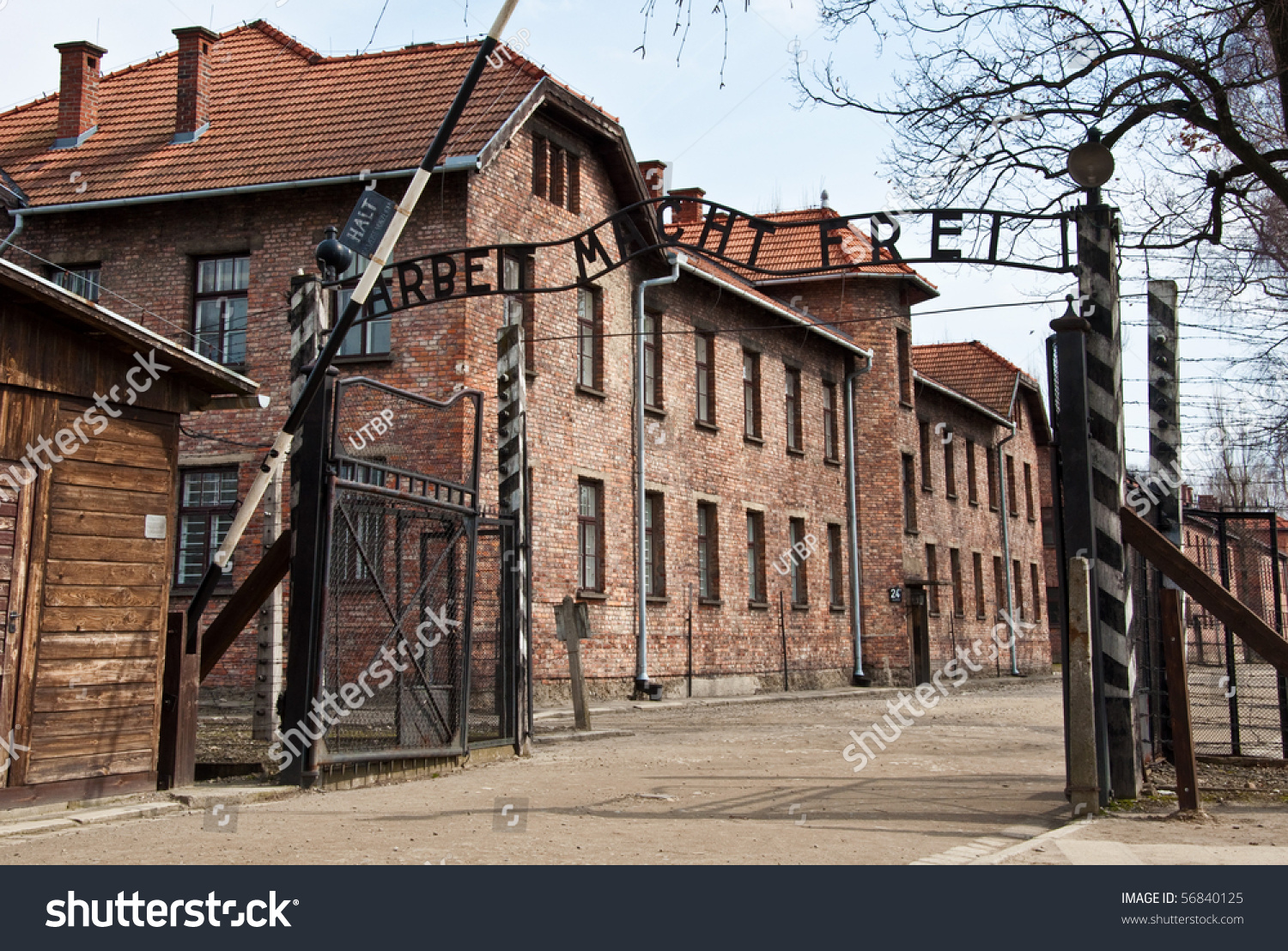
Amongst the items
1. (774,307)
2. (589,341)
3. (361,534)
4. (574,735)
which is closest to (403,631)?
(361,534)

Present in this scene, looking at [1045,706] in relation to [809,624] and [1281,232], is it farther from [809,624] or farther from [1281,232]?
[1281,232]

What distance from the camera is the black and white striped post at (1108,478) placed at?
9.20 m

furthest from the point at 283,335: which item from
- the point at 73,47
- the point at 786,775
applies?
the point at 786,775

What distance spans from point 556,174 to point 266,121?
15.7ft

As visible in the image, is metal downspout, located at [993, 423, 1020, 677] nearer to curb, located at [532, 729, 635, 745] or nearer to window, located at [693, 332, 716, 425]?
window, located at [693, 332, 716, 425]

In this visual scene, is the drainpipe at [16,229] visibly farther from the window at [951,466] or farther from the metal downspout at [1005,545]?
the metal downspout at [1005,545]

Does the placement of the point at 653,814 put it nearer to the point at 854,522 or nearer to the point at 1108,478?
the point at 1108,478

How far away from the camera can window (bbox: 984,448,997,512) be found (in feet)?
143

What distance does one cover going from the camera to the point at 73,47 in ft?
73.1

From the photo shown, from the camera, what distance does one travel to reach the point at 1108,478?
30.7 feet

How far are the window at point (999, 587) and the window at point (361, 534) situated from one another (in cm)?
3436

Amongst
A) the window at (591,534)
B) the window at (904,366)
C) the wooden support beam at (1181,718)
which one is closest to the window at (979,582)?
the window at (904,366)

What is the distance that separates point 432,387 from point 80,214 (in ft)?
22.2

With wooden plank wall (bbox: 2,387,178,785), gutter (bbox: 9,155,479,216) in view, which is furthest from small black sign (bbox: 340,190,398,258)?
gutter (bbox: 9,155,479,216)
